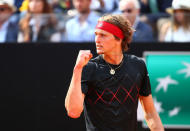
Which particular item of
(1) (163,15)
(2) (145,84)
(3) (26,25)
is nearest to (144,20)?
(1) (163,15)

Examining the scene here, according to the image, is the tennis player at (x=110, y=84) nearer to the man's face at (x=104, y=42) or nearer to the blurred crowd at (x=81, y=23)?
the man's face at (x=104, y=42)

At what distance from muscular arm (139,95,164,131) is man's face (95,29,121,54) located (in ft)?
1.85

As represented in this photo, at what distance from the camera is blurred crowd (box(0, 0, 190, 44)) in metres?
6.07

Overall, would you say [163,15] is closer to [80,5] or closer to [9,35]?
[80,5]

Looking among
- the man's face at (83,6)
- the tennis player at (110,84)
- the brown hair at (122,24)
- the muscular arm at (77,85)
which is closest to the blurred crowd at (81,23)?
the man's face at (83,6)

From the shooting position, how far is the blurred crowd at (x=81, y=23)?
6.07m

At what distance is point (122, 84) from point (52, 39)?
3038 mm

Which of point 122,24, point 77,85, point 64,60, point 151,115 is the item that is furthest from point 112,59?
point 64,60

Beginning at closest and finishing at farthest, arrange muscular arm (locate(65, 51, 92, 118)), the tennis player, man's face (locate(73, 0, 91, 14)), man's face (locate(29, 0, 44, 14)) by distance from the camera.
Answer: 1. muscular arm (locate(65, 51, 92, 118))
2. the tennis player
3. man's face (locate(73, 0, 91, 14))
4. man's face (locate(29, 0, 44, 14))

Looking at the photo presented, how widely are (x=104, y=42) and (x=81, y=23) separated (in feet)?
9.57

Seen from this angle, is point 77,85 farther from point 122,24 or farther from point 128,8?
point 128,8

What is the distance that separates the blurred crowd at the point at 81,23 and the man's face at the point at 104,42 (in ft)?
8.78

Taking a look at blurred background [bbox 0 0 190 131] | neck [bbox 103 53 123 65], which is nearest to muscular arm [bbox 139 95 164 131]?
neck [bbox 103 53 123 65]

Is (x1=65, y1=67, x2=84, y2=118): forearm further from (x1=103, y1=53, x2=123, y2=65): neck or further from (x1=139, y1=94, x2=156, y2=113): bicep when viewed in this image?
(x1=139, y1=94, x2=156, y2=113): bicep
